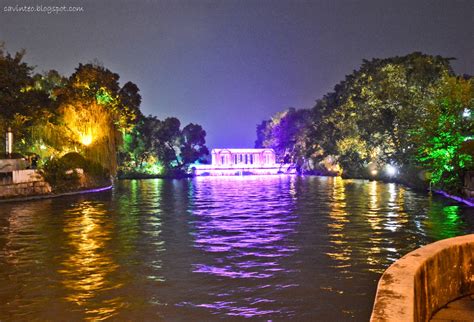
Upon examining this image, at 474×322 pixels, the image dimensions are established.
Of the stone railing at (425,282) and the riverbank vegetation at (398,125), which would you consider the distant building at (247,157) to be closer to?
the riverbank vegetation at (398,125)

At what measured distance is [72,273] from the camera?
360 inches

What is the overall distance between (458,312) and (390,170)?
47.1 m

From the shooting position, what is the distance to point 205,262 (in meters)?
10.1

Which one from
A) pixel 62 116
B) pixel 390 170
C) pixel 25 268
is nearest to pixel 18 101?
pixel 62 116

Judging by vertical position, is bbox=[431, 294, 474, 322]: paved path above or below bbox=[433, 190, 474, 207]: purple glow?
above

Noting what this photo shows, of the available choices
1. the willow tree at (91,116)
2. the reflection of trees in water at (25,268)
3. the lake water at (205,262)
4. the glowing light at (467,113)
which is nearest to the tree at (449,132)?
the glowing light at (467,113)

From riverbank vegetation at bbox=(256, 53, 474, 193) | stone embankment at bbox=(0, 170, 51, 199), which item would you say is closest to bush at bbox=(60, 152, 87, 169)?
stone embankment at bbox=(0, 170, 51, 199)

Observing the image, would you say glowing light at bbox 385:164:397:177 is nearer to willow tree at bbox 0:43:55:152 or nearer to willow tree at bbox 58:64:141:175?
willow tree at bbox 58:64:141:175

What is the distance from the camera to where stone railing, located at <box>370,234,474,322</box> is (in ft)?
11.8

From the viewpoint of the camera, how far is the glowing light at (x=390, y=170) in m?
49.0

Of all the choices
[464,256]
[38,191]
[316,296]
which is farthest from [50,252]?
[38,191]

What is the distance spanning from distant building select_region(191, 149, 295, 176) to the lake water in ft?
217

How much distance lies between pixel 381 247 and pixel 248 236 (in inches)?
146

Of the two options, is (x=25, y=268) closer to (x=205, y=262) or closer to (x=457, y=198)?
(x=205, y=262)
